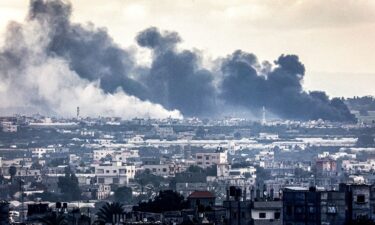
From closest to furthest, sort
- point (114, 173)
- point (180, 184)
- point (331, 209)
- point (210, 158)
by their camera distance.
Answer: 1. point (331, 209)
2. point (180, 184)
3. point (114, 173)
4. point (210, 158)

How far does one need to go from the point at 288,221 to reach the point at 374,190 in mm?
4408

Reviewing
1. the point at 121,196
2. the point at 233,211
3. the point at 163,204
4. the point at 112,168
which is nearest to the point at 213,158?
the point at 112,168

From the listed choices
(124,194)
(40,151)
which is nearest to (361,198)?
(124,194)

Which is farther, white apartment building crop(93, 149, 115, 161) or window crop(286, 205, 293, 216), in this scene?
white apartment building crop(93, 149, 115, 161)

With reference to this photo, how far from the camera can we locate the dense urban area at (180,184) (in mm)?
57113

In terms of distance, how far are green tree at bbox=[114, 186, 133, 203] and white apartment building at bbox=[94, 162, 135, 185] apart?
1900cm

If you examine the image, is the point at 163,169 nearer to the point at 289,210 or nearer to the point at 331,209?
the point at 331,209

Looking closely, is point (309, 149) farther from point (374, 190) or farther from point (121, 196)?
point (374, 190)

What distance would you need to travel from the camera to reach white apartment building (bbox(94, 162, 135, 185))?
491ft

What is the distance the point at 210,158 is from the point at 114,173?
1511 cm

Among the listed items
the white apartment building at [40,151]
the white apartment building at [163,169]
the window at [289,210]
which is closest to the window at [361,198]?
the window at [289,210]

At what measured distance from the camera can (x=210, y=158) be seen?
554ft

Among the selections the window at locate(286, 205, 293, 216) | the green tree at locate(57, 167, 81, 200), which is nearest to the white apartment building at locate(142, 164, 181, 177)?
the green tree at locate(57, 167, 81, 200)

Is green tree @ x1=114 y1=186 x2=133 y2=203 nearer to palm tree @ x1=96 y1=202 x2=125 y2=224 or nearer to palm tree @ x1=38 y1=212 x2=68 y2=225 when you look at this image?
palm tree @ x1=96 y1=202 x2=125 y2=224
